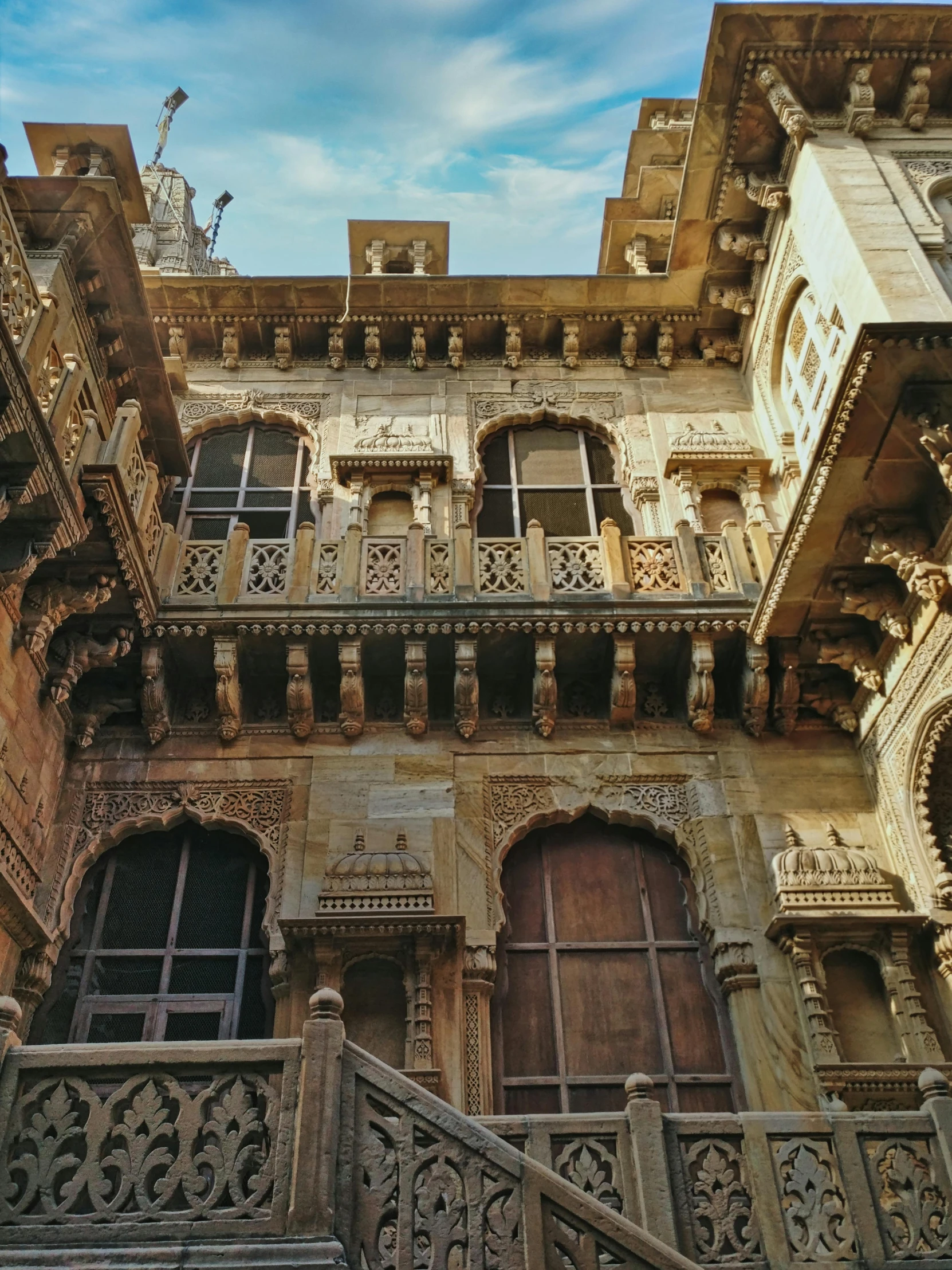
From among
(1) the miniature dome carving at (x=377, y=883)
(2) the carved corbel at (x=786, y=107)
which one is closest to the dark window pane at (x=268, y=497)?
(1) the miniature dome carving at (x=377, y=883)

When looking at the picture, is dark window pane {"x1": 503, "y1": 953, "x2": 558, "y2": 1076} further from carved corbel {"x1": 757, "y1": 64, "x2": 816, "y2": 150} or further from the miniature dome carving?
carved corbel {"x1": 757, "y1": 64, "x2": 816, "y2": 150}

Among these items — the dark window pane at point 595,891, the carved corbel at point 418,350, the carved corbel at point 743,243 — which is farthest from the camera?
the carved corbel at point 418,350

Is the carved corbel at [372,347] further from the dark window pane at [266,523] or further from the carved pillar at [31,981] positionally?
the carved pillar at [31,981]

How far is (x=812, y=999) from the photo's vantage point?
7695 mm

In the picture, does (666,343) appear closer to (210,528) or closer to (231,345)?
(231,345)

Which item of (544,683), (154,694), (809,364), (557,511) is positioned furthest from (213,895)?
(809,364)

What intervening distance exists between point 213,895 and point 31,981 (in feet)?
4.96

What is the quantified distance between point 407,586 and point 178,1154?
5.59 meters

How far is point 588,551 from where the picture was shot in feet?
32.2

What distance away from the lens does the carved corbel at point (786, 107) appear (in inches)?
375

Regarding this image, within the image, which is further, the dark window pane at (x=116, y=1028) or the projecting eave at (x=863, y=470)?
the dark window pane at (x=116, y=1028)

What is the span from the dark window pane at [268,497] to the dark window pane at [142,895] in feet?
12.4

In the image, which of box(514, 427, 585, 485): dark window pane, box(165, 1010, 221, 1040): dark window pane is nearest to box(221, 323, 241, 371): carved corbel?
box(514, 427, 585, 485): dark window pane

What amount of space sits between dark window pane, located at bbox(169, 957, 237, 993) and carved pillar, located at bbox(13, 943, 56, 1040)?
0.91 m
